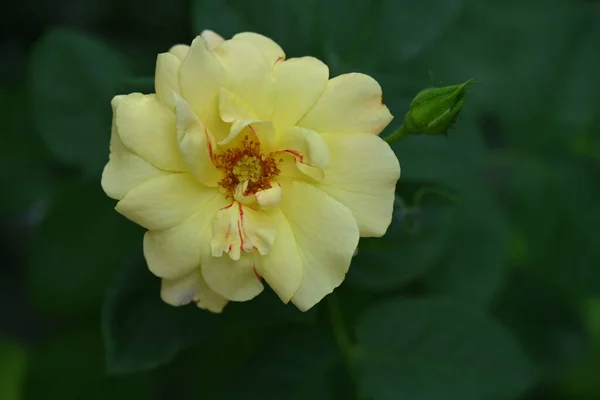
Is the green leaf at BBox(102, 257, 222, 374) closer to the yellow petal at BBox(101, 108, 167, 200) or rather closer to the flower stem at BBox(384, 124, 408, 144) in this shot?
the yellow petal at BBox(101, 108, 167, 200)

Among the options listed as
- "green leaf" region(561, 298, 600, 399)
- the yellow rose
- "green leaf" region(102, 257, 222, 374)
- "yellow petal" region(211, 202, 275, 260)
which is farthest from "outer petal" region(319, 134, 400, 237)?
"green leaf" region(561, 298, 600, 399)

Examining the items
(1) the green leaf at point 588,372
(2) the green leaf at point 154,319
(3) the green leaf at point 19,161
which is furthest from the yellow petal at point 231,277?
(1) the green leaf at point 588,372

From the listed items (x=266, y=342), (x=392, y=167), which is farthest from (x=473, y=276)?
(x=392, y=167)

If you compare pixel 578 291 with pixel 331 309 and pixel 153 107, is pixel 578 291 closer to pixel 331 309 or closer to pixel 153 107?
pixel 331 309

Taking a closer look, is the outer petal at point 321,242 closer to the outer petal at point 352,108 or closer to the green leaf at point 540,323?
the outer petal at point 352,108

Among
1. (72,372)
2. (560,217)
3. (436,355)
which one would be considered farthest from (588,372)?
(72,372)
